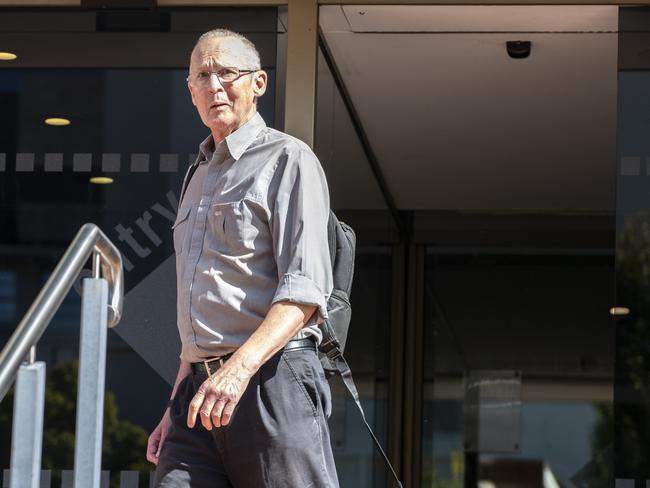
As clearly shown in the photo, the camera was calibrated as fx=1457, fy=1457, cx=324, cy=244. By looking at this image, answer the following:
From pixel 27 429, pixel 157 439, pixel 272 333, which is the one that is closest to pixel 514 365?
pixel 157 439

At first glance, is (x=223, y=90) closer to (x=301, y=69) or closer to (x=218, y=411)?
(x=218, y=411)

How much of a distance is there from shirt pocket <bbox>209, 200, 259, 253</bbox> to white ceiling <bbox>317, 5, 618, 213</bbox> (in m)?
2.27

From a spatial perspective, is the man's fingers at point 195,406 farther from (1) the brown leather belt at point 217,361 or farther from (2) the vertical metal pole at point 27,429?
(2) the vertical metal pole at point 27,429

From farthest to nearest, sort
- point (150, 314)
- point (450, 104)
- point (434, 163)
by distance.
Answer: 1. point (434, 163)
2. point (450, 104)
3. point (150, 314)

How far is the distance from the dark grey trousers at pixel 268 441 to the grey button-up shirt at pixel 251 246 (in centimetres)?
12

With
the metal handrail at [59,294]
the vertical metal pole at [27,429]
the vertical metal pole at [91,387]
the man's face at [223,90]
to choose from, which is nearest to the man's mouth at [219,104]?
the man's face at [223,90]

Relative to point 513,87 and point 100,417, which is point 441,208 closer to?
point 513,87

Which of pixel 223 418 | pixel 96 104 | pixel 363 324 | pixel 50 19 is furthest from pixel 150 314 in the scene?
pixel 223 418

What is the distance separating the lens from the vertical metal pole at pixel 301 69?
559cm

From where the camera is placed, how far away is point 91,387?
304 centimetres

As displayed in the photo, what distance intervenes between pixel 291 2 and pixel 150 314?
1339mm

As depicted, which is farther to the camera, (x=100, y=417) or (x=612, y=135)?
(x=612, y=135)

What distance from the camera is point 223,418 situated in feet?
10.6

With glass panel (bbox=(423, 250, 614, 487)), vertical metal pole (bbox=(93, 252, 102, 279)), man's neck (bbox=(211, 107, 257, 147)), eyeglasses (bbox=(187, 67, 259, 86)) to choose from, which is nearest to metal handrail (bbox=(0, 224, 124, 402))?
vertical metal pole (bbox=(93, 252, 102, 279))
